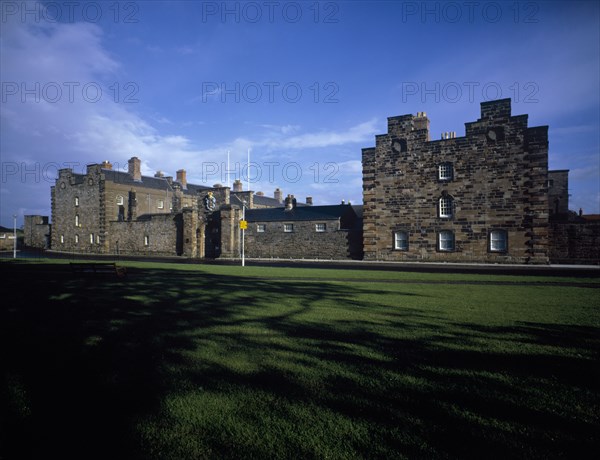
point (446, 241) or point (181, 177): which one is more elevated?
point (181, 177)

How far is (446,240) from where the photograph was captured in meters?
29.4

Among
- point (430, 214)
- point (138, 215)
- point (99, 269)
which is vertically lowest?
point (99, 269)

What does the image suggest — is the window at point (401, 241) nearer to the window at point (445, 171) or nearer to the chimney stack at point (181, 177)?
the window at point (445, 171)

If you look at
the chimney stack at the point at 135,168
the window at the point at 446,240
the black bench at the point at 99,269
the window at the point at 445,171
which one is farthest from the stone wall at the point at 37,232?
the window at the point at 445,171

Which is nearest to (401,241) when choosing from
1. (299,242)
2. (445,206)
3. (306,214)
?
(445,206)

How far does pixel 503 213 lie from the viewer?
2738cm

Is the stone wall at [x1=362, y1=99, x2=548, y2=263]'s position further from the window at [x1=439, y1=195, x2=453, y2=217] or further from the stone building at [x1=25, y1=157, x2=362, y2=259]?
the stone building at [x1=25, y1=157, x2=362, y2=259]

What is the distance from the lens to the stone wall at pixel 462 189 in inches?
1047

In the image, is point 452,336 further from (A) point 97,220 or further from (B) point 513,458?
(A) point 97,220

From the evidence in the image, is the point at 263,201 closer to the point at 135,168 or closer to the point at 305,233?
the point at 135,168

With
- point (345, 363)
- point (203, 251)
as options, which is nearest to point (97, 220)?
point (203, 251)

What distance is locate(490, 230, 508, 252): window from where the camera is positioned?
27.4 meters

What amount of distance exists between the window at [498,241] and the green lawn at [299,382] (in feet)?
65.3

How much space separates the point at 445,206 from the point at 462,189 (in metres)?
1.91
